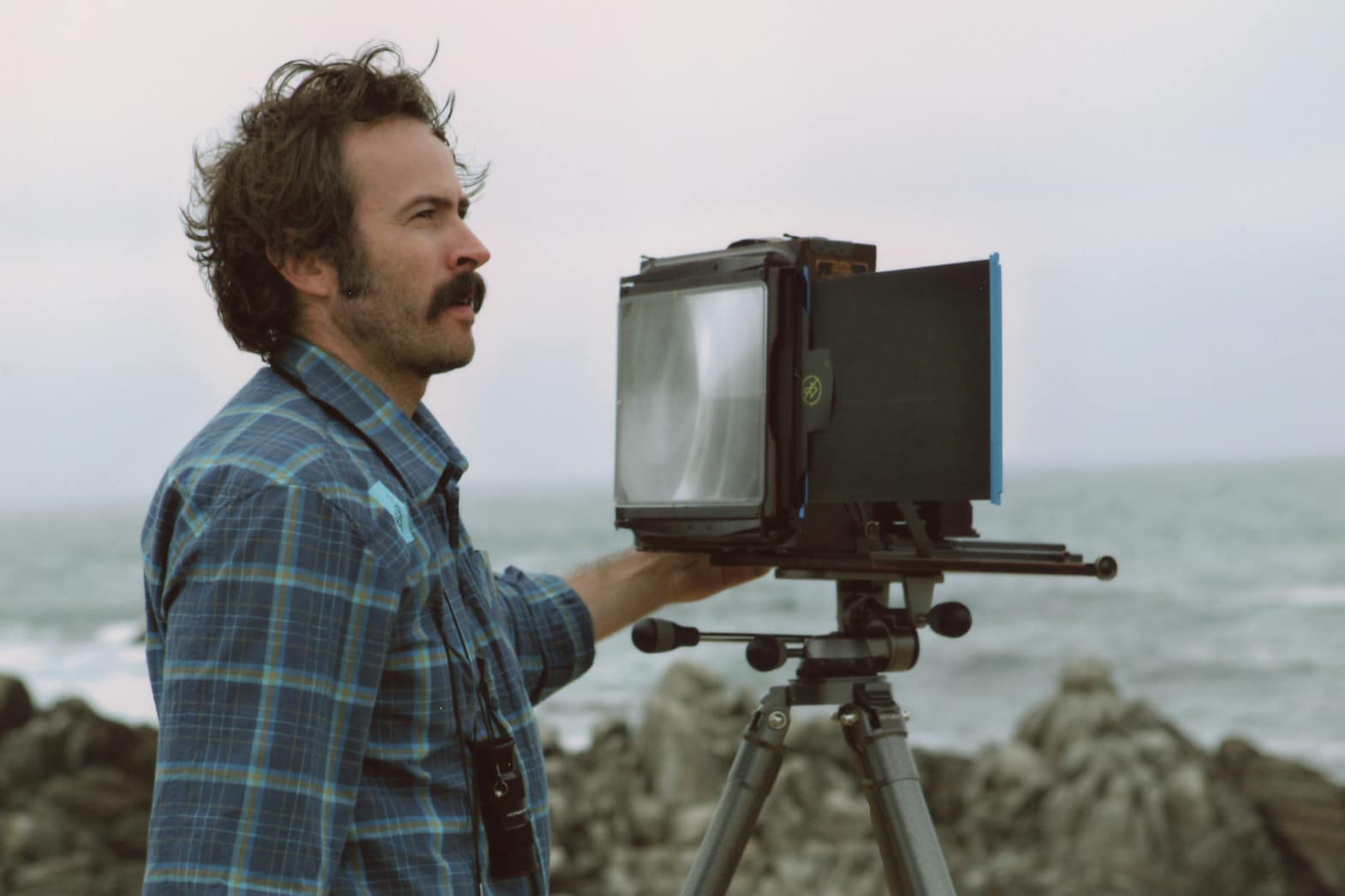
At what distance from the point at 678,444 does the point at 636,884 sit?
4.23 m

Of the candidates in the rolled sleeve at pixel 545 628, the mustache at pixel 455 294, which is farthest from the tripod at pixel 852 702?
the mustache at pixel 455 294

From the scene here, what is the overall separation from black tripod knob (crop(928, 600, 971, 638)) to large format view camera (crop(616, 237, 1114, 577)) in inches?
2.4

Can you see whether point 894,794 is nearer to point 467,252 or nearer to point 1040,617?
point 467,252

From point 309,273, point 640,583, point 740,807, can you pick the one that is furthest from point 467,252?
point 740,807

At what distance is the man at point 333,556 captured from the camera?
5.00 ft

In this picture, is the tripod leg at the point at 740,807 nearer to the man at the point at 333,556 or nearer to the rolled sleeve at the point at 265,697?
the man at the point at 333,556

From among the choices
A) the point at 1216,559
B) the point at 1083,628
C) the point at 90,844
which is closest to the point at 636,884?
the point at 90,844

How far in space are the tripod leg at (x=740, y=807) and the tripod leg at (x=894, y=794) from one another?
0.43 ft

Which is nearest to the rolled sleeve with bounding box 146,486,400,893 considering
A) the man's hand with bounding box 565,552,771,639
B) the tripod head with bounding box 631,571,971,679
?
the tripod head with bounding box 631,571,971,679

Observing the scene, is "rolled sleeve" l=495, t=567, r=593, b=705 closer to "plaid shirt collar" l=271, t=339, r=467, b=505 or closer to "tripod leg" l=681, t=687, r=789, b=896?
"tripod leg" l=681, t=687, r=789, b=896

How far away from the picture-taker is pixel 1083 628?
18422mm

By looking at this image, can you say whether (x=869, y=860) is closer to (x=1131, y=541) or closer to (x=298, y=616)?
(x=298, y=616)

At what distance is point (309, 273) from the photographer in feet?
6.41

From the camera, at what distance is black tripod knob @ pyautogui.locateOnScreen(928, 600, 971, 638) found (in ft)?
6.73
